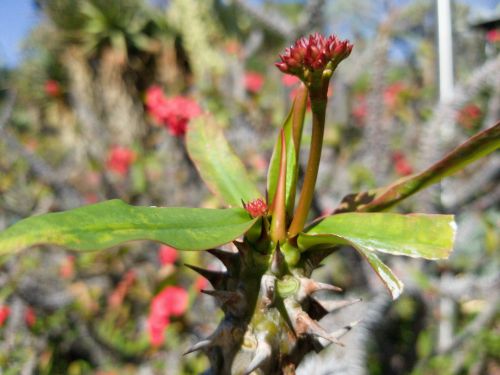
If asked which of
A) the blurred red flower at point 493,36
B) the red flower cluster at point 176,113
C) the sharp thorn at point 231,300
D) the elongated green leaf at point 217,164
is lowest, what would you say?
the sharp thorn at point 231,300

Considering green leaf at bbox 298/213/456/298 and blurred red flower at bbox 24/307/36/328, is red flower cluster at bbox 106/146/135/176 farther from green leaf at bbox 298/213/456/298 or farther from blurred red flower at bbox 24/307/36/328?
green leaf at bbox 298/213/456/298

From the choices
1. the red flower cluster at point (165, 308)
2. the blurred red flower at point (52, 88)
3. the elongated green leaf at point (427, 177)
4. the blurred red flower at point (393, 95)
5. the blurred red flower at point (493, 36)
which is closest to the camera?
the elongated green leaf at point (427, 177)

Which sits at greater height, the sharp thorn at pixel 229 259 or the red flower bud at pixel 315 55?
the red flower bud at pixel 315 55

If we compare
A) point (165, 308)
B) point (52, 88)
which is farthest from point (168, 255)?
point (52, 88)

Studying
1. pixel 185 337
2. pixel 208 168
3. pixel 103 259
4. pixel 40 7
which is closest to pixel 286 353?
pixel 208 168

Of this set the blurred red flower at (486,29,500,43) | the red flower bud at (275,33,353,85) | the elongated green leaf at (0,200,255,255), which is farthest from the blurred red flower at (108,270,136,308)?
the blurred red flower at (486,29,500,43)

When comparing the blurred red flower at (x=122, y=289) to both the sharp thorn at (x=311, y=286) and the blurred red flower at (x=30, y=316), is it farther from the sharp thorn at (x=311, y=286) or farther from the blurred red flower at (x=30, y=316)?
the sharp thorn at (x=311, y=286)

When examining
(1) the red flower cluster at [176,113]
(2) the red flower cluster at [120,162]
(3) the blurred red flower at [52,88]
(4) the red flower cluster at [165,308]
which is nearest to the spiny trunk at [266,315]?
(4) the red flower cluster at [165,308]

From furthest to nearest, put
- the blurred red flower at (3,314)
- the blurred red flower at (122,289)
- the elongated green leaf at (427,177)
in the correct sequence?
the blurred red flower at (122,289)
the blurred red flower at (3,314)
the elongated green leaf at (427,177)
